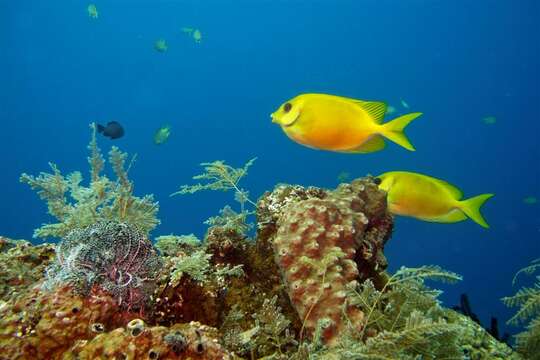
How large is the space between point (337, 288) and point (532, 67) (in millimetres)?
83431

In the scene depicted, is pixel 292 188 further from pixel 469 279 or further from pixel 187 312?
pixel 469 279

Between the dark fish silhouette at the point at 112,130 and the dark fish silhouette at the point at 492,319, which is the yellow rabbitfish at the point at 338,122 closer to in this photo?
the dark fish silhouette at the point at 492,319

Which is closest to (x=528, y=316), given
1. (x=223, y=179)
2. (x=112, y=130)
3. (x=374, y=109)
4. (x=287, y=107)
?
(x=374, y=109)

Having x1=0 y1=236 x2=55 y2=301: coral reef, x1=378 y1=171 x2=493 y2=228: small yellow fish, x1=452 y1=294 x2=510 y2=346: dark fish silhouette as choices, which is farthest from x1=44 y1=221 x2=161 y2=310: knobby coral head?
x1=452 y1=294 x2=510 y2=346: dark fish silhouette

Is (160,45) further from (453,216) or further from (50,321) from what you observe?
(50,321)

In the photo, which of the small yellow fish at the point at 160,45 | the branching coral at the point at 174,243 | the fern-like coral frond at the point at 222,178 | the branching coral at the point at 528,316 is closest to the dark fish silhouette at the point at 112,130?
the small yellow fish at the point at 160,45

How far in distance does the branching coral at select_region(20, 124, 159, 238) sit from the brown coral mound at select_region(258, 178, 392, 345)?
1.09 meters

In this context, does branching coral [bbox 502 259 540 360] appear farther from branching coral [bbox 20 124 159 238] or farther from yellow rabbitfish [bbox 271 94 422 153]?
branching coral [bbox 20 124 159 238]

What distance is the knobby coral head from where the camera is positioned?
7.01 ft

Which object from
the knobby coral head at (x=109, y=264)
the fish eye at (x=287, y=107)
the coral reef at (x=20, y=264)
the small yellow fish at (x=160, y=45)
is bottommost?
the knobby coral head at (x=109, y=264)

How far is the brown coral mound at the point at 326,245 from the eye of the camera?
2.47m

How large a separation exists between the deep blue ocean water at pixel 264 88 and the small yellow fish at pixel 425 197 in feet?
198

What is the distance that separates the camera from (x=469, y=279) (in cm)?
5466

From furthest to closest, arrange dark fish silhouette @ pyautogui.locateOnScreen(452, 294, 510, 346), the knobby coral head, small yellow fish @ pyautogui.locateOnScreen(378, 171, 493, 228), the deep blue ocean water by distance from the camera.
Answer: the deep blue ocean water < dark fish silhouette @ pyautogui.locateOnScreen(452, 294, 510, 346) < small yellow fish @ pyautogui.locateOnScreen(378, 171, 493, 228) < the knobby coral head
